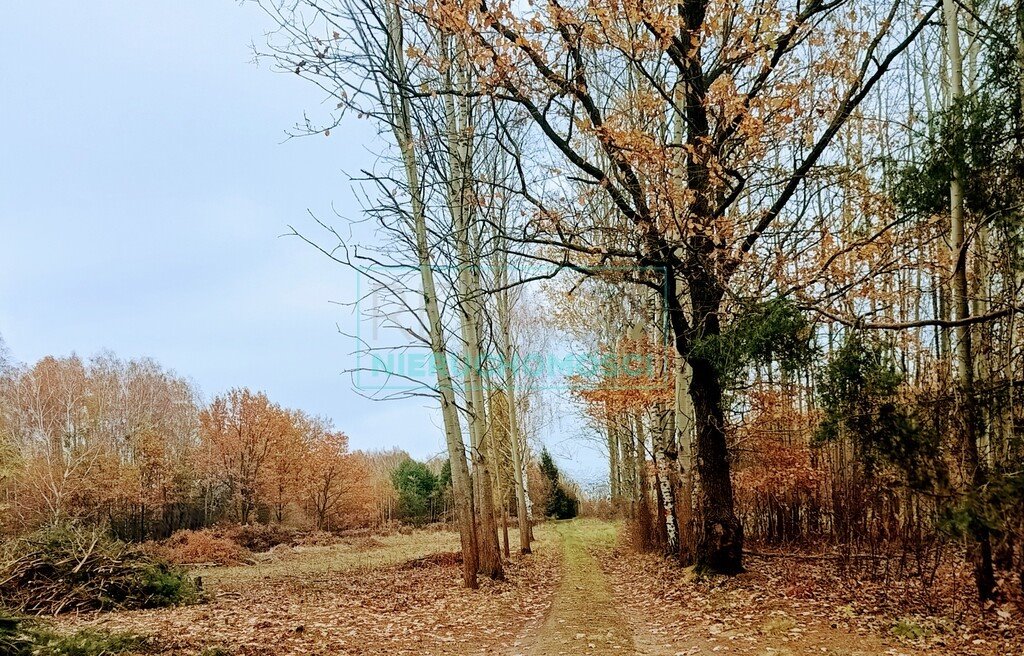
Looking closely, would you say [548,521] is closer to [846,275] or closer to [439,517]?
[439,517]

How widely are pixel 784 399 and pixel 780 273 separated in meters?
6.95

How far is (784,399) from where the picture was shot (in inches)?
531

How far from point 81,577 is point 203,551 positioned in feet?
40.5

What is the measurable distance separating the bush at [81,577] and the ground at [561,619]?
72 centimetres

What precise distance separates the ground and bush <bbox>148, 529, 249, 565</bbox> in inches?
347

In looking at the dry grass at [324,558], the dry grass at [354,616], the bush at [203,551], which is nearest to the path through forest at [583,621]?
the dry grass at [354,616]

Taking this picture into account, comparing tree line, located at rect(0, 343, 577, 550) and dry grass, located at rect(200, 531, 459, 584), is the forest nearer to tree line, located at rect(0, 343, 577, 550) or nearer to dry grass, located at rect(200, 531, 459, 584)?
dry grass, located at rect(200, 531, 459, 584)

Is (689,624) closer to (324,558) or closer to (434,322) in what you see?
(434,322)

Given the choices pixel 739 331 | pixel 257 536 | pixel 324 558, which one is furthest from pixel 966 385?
pixel 257 536

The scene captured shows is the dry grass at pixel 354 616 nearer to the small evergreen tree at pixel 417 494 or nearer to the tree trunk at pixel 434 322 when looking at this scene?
the tree trunk at pixel 434 322

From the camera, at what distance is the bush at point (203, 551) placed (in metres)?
19.6

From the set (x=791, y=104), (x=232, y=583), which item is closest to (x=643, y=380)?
(x=791, y=104)

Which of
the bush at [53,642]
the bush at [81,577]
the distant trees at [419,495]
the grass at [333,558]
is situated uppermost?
the bush at [53,642]

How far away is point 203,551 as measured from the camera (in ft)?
67.3
